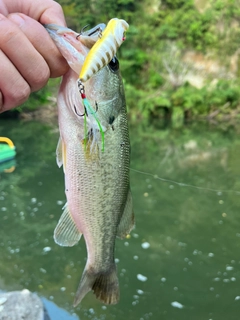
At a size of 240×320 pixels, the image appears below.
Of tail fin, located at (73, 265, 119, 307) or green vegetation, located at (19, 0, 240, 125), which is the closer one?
tail fin, located at (73, 265, 119, 307)

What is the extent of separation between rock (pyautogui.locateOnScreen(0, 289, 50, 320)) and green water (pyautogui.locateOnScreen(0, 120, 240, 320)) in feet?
1.81

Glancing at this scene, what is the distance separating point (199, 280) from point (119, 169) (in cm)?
272

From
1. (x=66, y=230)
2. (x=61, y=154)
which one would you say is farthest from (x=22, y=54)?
(x=66, y=230)

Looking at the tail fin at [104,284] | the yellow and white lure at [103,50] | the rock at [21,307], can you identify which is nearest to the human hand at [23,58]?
the yellow and white lure at [103,50]

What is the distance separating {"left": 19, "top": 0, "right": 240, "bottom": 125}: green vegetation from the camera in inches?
673

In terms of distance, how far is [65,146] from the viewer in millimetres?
1349

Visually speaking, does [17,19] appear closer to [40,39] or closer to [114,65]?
[40,39]

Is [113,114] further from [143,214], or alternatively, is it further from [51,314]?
[143,214]

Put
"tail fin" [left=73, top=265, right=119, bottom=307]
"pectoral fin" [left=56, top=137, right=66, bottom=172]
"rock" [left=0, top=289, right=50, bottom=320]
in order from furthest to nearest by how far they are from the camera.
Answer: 1. "rock" [left=0, top=289, right=50, bottom=320]
2. "tail fin" [left=73, top=265, right=119, bottom=307]
3. "pectoral fin" [left=56, top=137, right=66, bottom=172]

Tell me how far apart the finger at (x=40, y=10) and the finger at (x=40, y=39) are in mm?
133

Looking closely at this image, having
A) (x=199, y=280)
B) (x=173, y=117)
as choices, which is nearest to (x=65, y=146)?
(x=199, y=280)

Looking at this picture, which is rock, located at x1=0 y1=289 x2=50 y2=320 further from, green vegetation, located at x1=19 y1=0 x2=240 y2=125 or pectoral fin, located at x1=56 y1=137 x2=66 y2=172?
green vegetation, located at x1=19 y1=0 x2=240 y2=125

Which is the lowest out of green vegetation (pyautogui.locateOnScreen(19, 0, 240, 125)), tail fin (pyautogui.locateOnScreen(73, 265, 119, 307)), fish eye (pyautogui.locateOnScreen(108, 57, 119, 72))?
green vegetation (pyautogui.locateOnScreen(19, 0, 240, 125))

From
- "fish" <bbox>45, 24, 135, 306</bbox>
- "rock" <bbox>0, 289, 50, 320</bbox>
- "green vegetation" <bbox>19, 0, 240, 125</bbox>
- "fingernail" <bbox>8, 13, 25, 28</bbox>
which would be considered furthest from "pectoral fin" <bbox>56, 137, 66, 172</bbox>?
"green vegetation" <bbox>19, 0, 240, 125</bbox>
